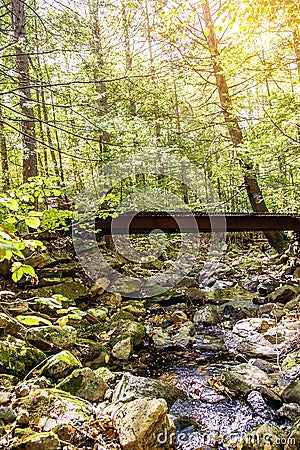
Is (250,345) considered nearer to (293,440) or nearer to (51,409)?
A: (293,440)

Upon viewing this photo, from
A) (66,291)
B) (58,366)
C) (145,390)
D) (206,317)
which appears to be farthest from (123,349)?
(206,317)

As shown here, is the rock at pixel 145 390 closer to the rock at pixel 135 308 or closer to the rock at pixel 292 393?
the rock at pixel 292 393

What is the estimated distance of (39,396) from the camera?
2.58 metres

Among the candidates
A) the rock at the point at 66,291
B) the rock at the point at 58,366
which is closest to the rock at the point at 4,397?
the rock at the point at 58,366

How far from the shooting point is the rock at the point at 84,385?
10.0ft

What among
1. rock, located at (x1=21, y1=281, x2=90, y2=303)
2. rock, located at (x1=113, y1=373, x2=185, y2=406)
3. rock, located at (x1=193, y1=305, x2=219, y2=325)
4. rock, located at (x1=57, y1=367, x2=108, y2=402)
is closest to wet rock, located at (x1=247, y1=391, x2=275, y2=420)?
rock, located at (x1=113, y1=373, x2=185, y2=406)

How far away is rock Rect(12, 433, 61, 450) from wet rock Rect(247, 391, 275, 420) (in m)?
2.13

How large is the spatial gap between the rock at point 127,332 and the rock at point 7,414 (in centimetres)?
264

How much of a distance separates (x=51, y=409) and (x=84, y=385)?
0.70 m

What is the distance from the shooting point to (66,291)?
6.27 metres

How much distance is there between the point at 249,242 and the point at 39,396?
53.2 feet

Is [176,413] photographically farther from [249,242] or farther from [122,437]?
[249,242]

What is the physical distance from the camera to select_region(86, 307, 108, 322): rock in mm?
6090

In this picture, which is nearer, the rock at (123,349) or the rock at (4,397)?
the rock at (4,397)
